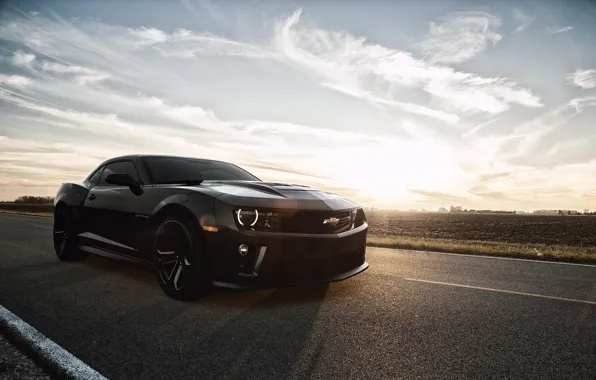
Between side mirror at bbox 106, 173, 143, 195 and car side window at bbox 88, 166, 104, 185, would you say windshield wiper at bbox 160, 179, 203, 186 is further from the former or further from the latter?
car side window at bbox 88, 166, 104, 185

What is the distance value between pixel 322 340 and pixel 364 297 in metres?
1.37

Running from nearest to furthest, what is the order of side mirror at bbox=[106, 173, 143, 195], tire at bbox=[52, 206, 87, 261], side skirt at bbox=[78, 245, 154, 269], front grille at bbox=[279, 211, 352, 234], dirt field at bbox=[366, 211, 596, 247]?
front grille at bbox=[279, 211, 352, 234] → side skirt at bbox=[78, 245, 154, 269] → side mirror at bbox=[106, 173, 143, 195] → tire at bbox=[52, 206, 87, 261] → dirt field at bbox=[366, 211, 596, 247]

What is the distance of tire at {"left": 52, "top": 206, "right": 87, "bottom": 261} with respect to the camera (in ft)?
20.0

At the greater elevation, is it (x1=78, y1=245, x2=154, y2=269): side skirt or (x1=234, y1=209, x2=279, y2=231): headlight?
(x1=234, y1=209, x2=279, y2=231): headlight

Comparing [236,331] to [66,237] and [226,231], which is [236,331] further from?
[66,237]

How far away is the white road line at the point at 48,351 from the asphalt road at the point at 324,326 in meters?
0.08

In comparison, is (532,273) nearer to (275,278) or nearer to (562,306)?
(562,306)

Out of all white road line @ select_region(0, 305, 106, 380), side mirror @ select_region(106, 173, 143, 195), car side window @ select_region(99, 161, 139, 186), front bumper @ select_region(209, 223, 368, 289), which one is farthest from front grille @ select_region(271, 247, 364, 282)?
car side window @ select_region(99, 161, 139, 186)

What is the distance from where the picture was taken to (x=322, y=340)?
295cm

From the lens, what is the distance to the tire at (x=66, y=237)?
6.09m

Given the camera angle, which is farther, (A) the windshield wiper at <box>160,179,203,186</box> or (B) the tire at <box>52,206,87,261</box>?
(B) the tire at <box>52,206,87,261</box>

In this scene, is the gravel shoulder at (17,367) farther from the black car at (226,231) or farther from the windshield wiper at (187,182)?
the windshield wiper at (187,182)

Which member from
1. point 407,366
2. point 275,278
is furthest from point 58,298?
point 407,366

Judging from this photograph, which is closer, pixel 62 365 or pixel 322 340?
pixel 62 365
